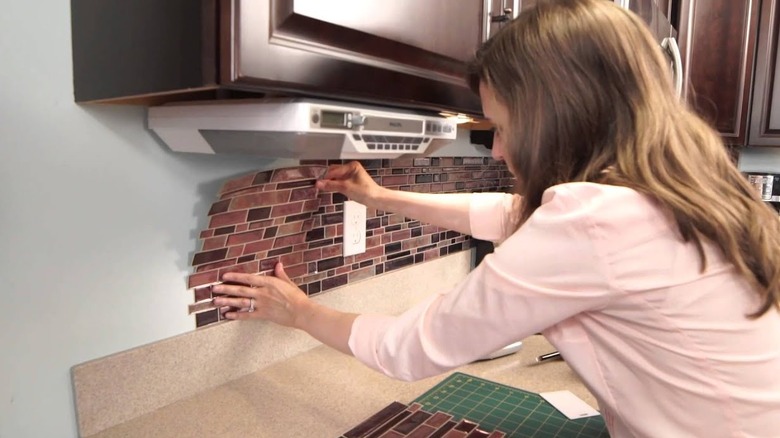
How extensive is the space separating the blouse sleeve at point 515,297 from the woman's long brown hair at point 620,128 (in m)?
0.09

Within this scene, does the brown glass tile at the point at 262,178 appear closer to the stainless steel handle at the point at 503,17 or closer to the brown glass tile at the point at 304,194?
the brown glass tile at the point at 304,194

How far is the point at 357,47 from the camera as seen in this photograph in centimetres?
69

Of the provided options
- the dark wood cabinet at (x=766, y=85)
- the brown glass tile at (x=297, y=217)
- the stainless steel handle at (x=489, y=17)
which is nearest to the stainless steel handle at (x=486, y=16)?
the stainless steel handle at (x=489, y=17)

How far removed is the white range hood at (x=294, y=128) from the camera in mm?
669

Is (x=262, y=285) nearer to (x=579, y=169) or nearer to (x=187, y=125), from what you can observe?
(x=187, y=125)

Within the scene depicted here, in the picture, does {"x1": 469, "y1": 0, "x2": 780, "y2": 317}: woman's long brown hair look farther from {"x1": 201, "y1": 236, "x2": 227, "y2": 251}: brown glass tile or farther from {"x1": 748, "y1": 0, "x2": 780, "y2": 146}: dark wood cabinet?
{"x1": 748, "y1": 0, "x2": 780, "y2": 146}: dark wood cabinet

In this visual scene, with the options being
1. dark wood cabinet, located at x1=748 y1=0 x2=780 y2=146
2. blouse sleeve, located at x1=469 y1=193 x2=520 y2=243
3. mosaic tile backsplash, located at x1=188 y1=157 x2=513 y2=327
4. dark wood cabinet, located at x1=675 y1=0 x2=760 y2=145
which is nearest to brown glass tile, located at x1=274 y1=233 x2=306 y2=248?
mosaic tile backsplash, located at x1=188 y1=157 x2=513 y2=327

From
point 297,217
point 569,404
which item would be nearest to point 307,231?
point 297,217

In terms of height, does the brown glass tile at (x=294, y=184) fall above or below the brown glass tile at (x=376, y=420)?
above

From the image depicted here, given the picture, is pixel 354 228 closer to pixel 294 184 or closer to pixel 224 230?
pixel 294 184

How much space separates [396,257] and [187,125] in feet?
2.42

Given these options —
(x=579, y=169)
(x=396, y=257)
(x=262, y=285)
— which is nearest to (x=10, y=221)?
(x=262, y=285)

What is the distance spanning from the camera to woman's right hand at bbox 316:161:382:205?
1168mm

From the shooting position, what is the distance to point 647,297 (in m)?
0.65
